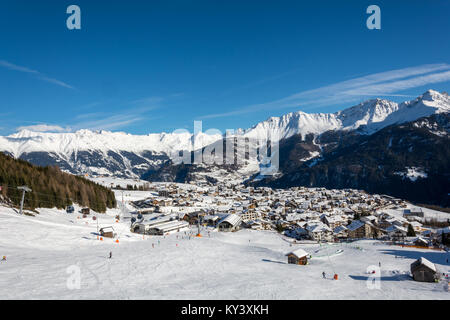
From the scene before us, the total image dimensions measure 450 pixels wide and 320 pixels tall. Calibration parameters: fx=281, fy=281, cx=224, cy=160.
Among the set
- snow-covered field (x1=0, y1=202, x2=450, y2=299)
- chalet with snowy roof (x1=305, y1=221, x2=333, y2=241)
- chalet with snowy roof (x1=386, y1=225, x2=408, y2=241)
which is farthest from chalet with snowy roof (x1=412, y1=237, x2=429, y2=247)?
chalet with snowy roof (x1=305, y1=221, x2=333, y2=241)

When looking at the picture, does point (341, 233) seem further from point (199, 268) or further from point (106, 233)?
point (106, 233)

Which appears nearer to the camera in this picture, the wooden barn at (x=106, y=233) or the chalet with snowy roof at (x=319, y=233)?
the wooden barn at (x=106, y=233)

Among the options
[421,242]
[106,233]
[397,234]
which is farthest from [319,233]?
[106,233]

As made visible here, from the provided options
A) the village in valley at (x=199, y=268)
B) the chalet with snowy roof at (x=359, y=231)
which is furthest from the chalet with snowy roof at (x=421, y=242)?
the chalet with snowy roof at (x=359, y=231)

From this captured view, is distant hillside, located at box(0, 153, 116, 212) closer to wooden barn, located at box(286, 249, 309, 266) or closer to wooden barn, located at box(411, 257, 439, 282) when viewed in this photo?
wooden barn, located at box(286, 249, 309, 266)

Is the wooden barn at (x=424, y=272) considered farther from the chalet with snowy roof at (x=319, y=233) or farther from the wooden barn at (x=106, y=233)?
the chalet with snowy roof at (x=319, y=233)
